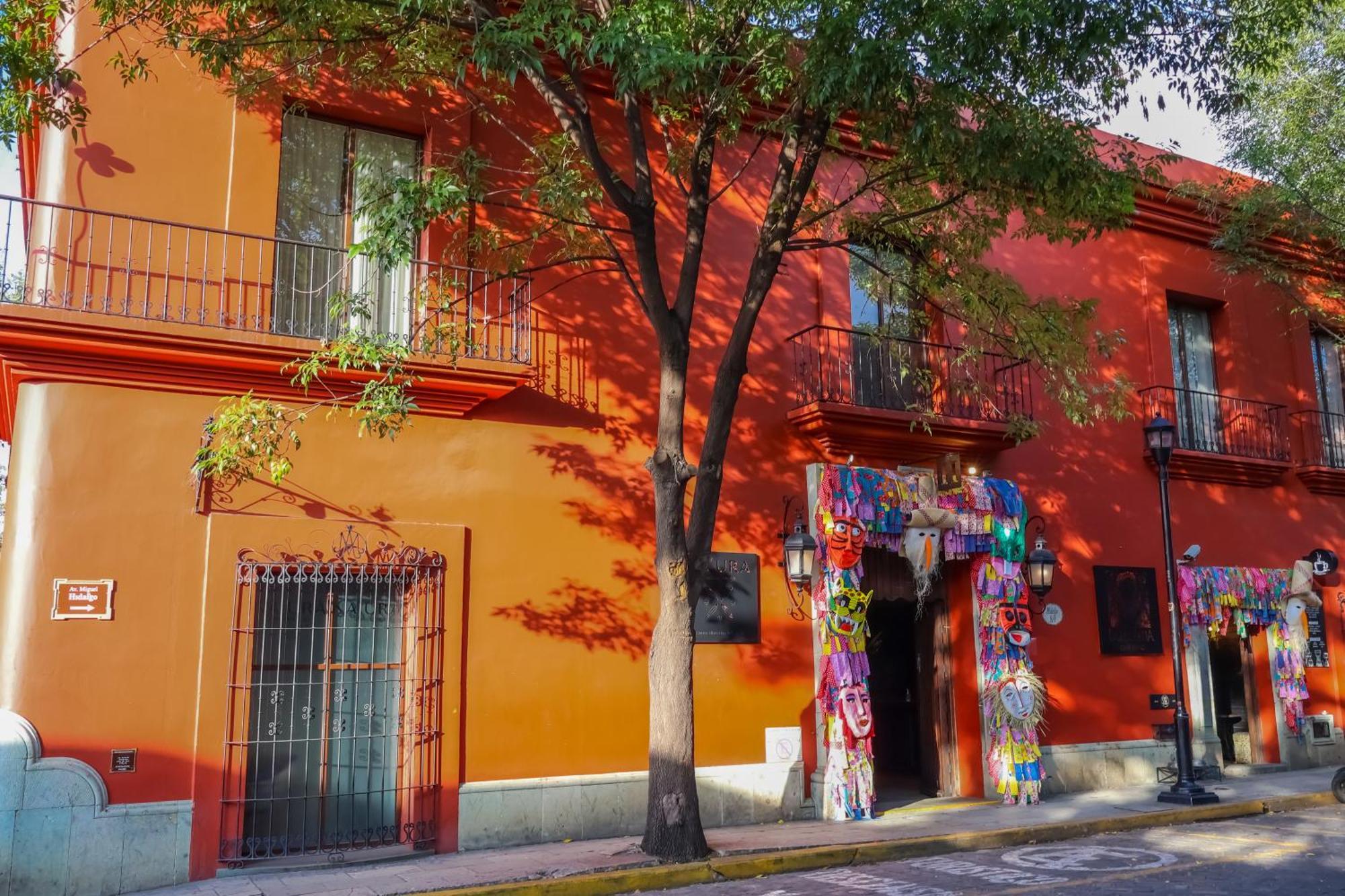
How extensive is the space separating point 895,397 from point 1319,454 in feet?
23.8

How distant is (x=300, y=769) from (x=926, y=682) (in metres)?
7.14

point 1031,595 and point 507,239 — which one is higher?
point 507,239

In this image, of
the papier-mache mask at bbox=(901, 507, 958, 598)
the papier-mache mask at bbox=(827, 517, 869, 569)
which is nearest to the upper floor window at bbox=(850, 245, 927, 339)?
the papier-mache mask at bbox=(901, 507, 958, 598)

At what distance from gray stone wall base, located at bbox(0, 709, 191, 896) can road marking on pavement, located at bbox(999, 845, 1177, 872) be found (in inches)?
255

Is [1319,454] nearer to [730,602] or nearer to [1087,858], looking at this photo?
[1087,858]

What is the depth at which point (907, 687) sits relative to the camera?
44.4 feet

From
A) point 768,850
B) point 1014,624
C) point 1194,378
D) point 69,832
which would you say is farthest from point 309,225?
point 1194,378

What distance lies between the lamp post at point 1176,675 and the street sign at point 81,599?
981 cm

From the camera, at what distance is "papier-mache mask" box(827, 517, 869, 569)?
427 inches

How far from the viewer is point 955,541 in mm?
11688

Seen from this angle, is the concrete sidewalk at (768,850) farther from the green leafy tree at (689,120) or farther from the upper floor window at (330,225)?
the upper floor window at (330,225)

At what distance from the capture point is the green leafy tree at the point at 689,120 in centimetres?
804

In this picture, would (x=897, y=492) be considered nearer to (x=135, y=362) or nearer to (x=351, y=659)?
(x=351, y=659)

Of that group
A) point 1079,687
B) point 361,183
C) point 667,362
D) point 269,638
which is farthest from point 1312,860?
point 361,183
